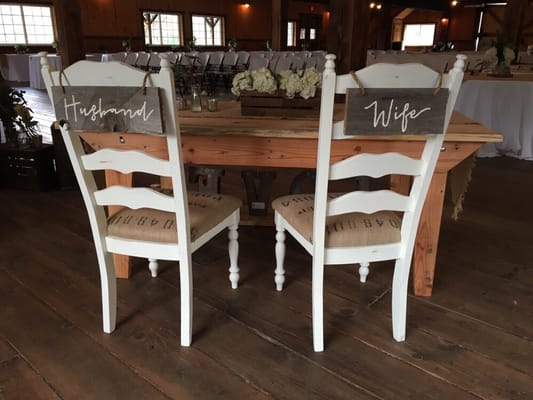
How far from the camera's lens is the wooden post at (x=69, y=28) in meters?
6.11

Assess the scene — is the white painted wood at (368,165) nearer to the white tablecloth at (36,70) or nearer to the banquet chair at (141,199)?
the banquet chair at (141,199)

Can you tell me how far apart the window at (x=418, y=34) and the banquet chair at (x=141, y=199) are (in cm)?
1987

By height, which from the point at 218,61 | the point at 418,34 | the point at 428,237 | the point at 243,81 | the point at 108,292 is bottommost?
the point at 108,292

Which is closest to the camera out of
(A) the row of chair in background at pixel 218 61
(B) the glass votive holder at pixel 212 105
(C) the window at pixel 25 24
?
(B) the glass votive holder at pixel 212 105

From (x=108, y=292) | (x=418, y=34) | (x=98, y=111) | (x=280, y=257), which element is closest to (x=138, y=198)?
(x=98, y=111)

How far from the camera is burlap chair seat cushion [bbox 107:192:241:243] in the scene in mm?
1589

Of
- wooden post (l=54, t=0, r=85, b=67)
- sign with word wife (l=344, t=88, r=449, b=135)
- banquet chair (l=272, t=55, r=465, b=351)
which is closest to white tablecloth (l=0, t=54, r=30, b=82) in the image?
wooden post (l=54, t=0, r=85, b=67)

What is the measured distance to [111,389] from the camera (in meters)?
1.46

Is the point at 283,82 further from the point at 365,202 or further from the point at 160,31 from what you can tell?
the point at 160,31

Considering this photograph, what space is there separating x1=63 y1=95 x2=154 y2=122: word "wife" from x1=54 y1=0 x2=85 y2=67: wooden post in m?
5.64

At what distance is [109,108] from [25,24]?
12.0 m

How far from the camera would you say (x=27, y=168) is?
3387 mm

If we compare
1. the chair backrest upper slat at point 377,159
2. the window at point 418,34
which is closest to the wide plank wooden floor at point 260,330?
the chair backrest upper slat at point 377,159

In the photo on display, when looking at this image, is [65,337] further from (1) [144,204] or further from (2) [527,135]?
(2) [527,135]
